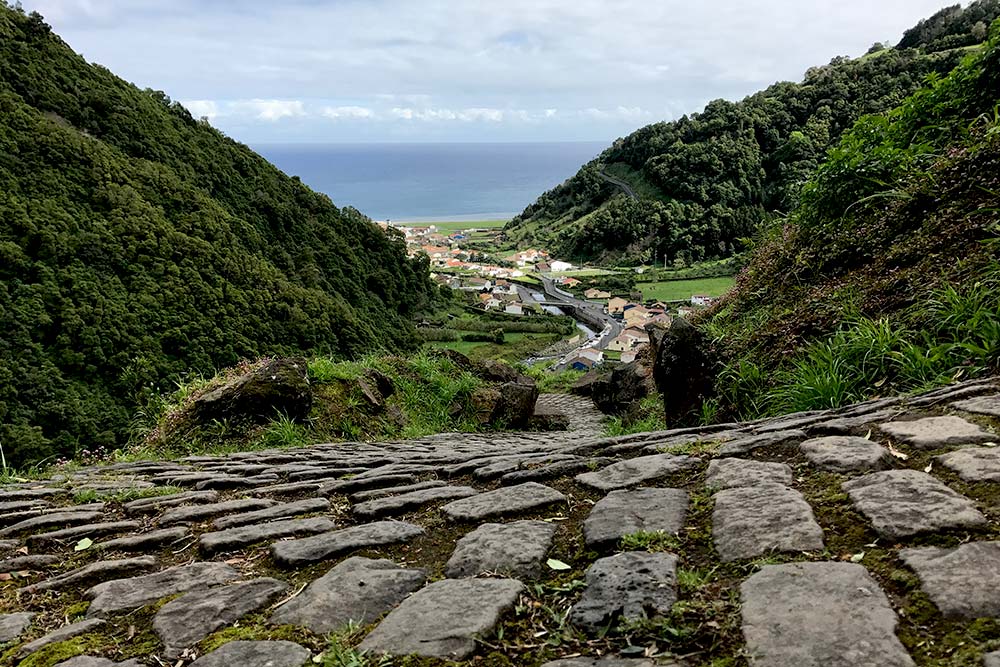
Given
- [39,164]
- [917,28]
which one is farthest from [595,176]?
[39,164]

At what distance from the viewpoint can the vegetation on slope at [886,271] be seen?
3232mm

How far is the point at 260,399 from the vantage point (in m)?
5.86

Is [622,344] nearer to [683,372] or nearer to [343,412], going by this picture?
[343,412]

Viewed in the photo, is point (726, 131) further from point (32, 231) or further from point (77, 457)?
point (77, 457)

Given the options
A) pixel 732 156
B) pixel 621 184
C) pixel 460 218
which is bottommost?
pixel 621 184

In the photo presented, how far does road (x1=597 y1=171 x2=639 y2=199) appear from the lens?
7916cm

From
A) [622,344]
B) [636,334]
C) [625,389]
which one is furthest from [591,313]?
[625,389]

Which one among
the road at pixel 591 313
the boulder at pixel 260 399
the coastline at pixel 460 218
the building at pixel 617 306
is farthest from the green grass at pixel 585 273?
the coastline at pixel 460 218

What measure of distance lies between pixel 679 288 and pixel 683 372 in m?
54.1

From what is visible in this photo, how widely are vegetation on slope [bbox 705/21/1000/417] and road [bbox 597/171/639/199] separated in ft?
246

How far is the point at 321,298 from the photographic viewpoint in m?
35.6

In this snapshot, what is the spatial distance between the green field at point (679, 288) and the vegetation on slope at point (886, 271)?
4384 cm

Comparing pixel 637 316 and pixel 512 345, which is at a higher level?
pixel 637 316

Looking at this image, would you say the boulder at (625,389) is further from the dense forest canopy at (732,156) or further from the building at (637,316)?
the dense forest canopy at (732,156)
